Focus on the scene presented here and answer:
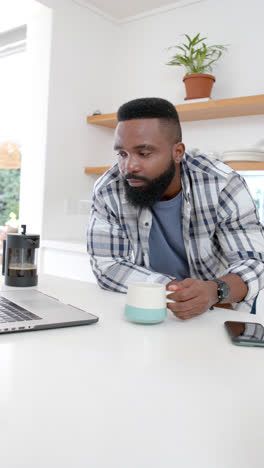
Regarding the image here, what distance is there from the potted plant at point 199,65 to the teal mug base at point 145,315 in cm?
226

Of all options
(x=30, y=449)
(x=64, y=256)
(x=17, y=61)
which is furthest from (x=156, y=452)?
(x=17, y=61)

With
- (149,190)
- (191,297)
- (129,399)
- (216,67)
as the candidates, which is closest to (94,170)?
(216,67)

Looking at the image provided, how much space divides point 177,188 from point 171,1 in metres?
2.16

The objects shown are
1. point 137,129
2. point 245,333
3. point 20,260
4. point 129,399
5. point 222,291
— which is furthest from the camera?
point 137,129

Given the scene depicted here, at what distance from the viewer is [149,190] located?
1457mm

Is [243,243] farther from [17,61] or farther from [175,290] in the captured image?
[17,61]

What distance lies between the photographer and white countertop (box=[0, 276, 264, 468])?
0.44m

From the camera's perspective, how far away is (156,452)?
17.6 inches

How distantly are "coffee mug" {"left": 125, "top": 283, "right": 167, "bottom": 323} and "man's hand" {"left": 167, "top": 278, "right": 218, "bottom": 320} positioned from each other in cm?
6

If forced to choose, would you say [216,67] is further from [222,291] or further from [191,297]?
[191,297]

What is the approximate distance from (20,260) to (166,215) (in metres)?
0.57

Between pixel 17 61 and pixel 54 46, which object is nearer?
pixel 54 46

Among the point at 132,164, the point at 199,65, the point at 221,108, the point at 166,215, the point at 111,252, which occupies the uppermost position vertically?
the point at 199,65

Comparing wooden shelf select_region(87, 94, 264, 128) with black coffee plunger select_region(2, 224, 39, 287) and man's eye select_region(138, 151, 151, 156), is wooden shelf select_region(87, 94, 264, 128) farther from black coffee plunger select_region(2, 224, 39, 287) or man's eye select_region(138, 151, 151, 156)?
black coffee plunger select_region(2, 224, 39, 287)
